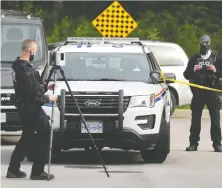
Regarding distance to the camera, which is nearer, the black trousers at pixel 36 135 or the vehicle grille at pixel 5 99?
the black trousers at pixel 36 135

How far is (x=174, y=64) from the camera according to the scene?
2380cm

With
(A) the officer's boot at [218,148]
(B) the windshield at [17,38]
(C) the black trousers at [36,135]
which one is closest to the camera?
(C) the black trousers at [36,135]

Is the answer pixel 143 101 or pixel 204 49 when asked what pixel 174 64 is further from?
pixel 143 101

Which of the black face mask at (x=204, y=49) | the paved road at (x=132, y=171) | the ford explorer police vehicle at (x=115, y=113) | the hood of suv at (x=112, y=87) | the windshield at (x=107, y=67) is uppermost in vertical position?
the black face mask at (x=204, y=49)

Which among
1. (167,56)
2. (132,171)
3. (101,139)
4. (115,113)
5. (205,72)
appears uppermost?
(205,72)

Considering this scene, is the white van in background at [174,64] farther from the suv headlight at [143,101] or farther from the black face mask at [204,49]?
the suv headlight at [143,101]

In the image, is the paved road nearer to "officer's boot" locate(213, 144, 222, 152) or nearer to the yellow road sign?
"officer's boot" locate(213, 144, 222, 152)

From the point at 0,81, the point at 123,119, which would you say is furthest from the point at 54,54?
the point at 0,81

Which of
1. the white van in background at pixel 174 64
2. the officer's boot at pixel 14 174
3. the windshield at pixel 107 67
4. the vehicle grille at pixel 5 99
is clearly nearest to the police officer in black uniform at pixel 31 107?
the officer's boot at pixel 14 174

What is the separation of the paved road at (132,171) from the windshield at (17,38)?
7.52 feet

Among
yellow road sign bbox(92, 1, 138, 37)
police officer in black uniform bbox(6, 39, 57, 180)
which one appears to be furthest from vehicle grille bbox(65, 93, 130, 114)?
yellow road sign bbox(92, 1, 138, 37)

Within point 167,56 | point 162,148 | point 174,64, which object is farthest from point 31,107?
point 167,56

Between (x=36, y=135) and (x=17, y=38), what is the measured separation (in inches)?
260

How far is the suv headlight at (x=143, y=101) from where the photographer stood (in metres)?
14.4
